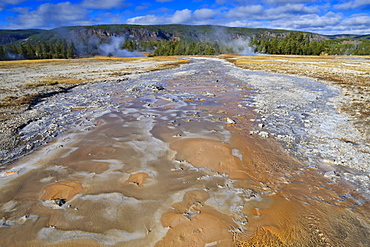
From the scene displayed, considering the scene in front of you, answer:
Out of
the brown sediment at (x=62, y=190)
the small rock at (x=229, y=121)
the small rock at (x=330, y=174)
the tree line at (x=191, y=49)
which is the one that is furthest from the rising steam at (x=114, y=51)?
the small rock at (x=330, y=174)

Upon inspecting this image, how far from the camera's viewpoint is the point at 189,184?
5188 millimetres

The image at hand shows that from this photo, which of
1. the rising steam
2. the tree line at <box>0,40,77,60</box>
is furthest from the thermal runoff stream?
the rising steam

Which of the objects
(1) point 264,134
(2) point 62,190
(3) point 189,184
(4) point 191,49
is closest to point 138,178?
(3) point 189,184

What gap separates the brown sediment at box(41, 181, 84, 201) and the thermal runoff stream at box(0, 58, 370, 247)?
32mm

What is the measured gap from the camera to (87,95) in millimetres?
15336

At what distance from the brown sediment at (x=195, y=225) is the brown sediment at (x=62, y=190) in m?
2.29

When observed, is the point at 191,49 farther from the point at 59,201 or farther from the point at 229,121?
the point at 59,201

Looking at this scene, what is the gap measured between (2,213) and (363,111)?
573 inches

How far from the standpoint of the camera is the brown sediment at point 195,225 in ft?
12.1

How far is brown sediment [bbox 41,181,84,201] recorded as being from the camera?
478 cm

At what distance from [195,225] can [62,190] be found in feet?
10.8

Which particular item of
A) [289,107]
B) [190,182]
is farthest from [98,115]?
[289,107]

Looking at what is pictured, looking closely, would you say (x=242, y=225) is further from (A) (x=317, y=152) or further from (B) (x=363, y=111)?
(B) (x=363, y=111)

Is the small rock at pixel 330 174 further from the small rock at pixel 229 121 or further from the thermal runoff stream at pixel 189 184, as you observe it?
the small rock at pixel 229 121
